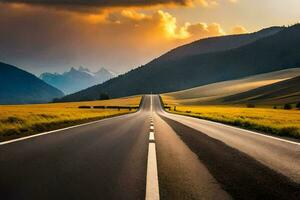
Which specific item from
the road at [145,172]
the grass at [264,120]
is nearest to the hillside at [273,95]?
the grass at [264,120]

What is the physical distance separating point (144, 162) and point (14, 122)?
43.2 feet

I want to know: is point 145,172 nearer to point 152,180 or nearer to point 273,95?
point 152,180

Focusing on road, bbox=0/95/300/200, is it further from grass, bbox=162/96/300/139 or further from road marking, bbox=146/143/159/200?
grass, bbox=162/96/300/139

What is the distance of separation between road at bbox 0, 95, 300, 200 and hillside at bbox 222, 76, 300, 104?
108 metres

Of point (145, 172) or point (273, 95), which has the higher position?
point (273, 95)

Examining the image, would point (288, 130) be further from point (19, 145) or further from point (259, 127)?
point (19, 145)

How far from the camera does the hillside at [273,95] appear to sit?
12373cm

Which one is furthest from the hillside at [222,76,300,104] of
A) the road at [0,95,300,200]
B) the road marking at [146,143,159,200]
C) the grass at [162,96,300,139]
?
the road marking at [146,143,159,200]

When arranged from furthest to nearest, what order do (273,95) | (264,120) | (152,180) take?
1. (273,95)
2. (264,120)
3. (152,180)

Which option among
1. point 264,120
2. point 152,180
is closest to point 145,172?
point 152,180

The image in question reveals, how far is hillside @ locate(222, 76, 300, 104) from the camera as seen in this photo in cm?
12373

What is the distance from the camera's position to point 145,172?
8141mm

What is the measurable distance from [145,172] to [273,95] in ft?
443

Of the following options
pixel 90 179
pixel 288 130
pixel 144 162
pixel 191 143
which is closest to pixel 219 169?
pixel 144 162
